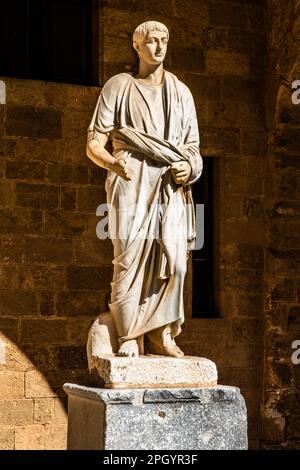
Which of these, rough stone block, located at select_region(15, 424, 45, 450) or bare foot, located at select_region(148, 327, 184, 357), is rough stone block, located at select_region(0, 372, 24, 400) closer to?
rough stone block, located at select_region(15, 424, 45, 450)

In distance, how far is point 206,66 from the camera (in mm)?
8461

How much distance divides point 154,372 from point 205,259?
12.2 feet

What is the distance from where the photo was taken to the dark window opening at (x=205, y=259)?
27.7ft

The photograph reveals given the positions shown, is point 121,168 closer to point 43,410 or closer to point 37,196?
point 37,196

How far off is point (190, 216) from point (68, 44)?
11.6ft

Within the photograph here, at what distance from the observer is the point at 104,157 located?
511 centimetres

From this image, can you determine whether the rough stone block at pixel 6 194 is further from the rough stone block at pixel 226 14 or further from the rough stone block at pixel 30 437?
the rough stone block at pixel 226 14

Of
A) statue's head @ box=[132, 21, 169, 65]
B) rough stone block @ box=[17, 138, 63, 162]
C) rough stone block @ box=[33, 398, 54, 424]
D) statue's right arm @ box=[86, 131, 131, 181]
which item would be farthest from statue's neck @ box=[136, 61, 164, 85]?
rough stone block @ box=[33, 398, 54, 424]

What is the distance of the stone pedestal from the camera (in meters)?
4.66

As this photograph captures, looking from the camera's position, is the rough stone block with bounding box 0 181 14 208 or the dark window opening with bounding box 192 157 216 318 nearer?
the rough stone block with bounding box 0 181 14 208

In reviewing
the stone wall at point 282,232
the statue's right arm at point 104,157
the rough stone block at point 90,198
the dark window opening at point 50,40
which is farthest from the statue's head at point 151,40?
the stone wall at point 282,232

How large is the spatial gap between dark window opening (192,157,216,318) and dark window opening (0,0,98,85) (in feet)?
4.63
